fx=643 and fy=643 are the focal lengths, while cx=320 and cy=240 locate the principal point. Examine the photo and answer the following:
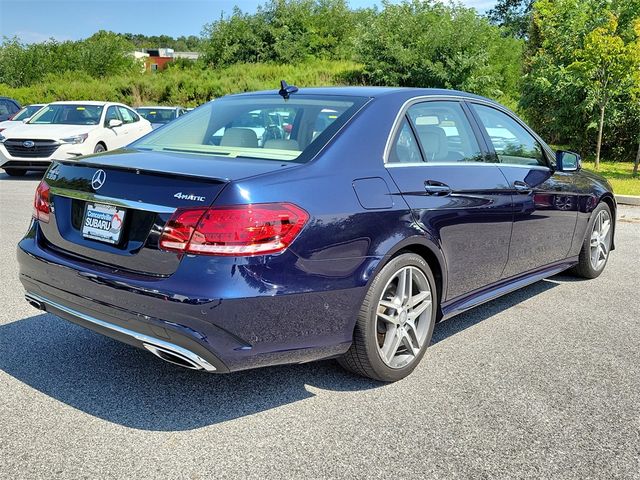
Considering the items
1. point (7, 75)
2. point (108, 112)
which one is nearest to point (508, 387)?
point (108, 112)

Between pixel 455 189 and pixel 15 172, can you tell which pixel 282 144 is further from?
pixel 15 172

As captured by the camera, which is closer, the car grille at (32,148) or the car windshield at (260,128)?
the car windshield at (260,128)

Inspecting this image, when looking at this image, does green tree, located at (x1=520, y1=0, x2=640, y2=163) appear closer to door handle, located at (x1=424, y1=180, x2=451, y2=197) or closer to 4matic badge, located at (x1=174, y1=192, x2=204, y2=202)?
door handle, located at (x1=424, y1=180, x2=451, y2=197)

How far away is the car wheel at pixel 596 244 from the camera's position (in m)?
5.74

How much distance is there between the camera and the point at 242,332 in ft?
9.37

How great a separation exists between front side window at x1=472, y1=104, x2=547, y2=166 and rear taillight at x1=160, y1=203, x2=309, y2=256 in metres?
2.23

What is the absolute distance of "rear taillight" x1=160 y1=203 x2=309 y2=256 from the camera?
279 cm

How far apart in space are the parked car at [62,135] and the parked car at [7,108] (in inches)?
270

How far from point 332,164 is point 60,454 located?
1.81 metres

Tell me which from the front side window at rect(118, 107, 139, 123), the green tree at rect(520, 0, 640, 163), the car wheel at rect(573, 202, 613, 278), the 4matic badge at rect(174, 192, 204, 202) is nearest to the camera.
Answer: the 4matic badge at rect(174, 192, 204, 202)

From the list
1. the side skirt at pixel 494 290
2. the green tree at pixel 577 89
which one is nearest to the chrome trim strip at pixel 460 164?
the side skirt at pixel 494 290

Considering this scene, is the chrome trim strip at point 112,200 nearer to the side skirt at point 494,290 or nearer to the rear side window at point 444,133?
the rear side window at point 444,133

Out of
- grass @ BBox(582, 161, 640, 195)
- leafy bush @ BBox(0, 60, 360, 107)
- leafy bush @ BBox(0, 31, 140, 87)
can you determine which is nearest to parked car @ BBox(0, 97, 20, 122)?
leafy bush @ BBox(0, 60, 360, 107)

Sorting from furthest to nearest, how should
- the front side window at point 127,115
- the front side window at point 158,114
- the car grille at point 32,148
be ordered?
the front side window at point 158,114
the front side window at point 127,115
the car grille at point 32,148
